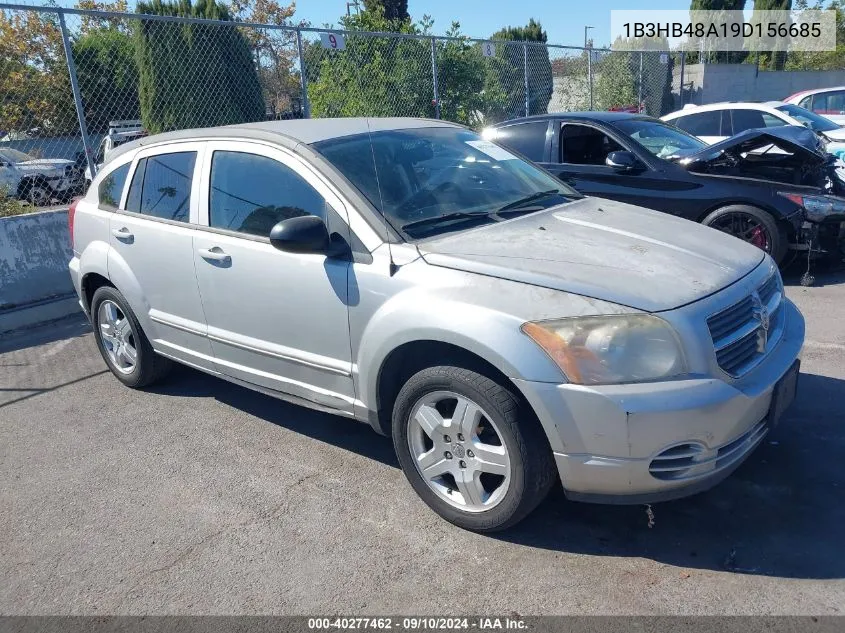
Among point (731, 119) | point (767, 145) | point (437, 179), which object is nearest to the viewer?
point (437, 179)

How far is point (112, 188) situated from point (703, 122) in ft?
30.6

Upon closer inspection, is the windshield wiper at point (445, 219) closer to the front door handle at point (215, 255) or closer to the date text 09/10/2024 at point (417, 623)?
the front door handle at point (215, 255)

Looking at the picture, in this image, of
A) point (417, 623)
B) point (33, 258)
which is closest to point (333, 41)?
point (33, 258)

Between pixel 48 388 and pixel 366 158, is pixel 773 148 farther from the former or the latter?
pixel 48 388

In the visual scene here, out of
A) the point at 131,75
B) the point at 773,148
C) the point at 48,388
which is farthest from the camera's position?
the point at 131,75

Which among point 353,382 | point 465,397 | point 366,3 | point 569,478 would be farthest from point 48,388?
point 366,3

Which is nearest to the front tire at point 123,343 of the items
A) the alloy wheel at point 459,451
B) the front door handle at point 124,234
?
the front door handle at point 124,234

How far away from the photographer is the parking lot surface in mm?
2758

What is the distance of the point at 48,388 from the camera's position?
5344mm

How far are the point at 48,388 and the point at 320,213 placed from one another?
10.3ft

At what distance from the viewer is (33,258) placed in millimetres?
7230

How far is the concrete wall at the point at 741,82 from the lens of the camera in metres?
26.1

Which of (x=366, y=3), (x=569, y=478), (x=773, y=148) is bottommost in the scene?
(x=569, y=478)

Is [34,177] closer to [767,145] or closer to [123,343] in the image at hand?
[123,343]
